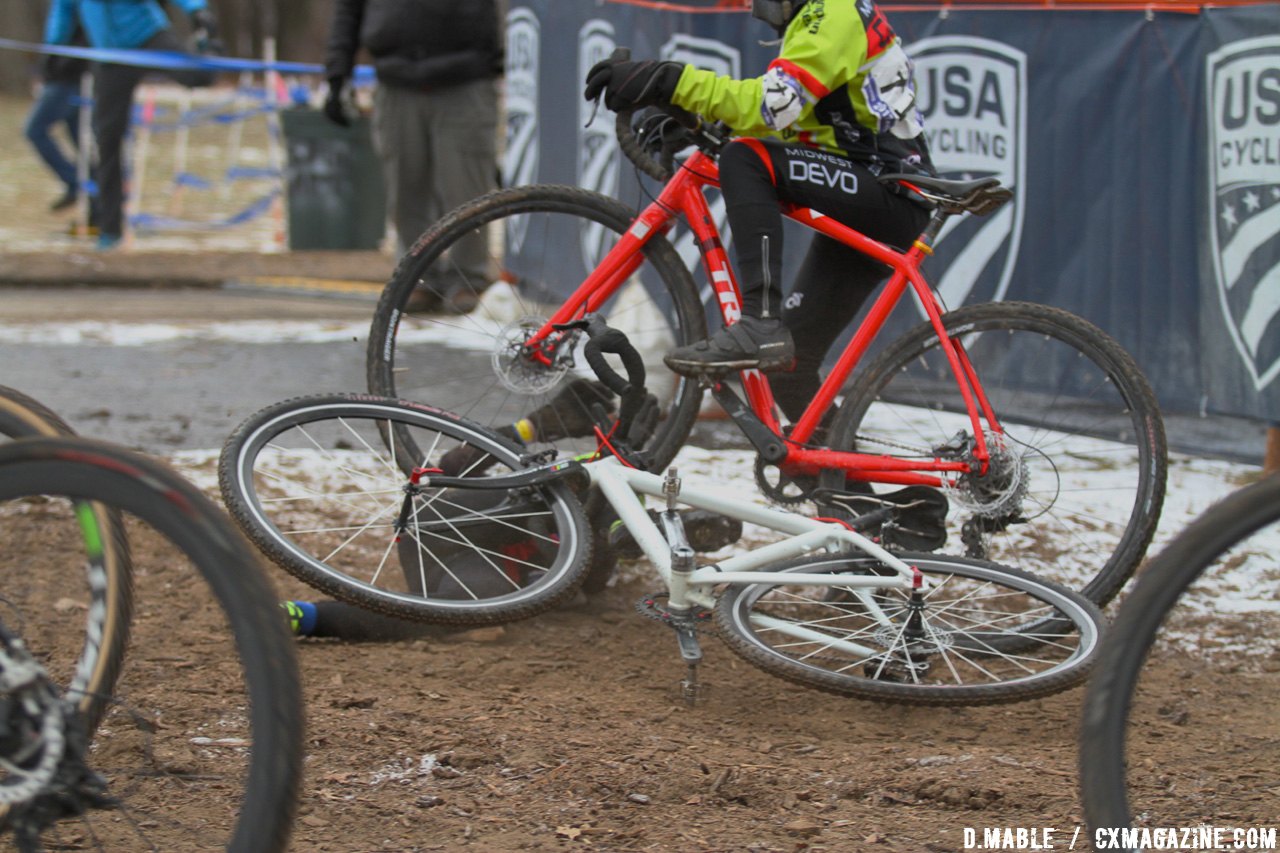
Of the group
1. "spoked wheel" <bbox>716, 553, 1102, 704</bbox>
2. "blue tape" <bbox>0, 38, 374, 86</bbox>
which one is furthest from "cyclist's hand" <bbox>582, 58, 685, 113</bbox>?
"blue tape" <bbox>0, 38, 374, 86</bbox>

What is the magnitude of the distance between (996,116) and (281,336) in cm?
432

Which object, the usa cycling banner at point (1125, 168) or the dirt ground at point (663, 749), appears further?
the usa cycling banner at point (1125, 168)

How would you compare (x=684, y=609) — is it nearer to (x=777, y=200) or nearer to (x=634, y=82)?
(x=777, y=200)

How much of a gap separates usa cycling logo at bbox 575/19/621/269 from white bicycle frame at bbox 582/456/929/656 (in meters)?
4.01

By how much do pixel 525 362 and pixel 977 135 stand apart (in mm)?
→ 3035

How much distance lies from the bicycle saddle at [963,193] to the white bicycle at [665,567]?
0.85 meters

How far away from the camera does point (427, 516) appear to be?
164 inches

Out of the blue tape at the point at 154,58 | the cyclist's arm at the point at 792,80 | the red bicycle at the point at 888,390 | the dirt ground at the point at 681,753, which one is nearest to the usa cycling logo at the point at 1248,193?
the red bicycle at the point at 888,390

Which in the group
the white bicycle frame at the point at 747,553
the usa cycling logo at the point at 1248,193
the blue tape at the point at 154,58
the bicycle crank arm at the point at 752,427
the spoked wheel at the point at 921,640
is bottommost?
the spoked wheel at the point at 921,640

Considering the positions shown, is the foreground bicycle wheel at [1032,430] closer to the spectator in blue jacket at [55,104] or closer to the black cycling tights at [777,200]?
the black cycling tights at [777,200]

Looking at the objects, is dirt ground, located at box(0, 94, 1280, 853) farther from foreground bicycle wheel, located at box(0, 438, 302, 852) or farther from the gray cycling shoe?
the gray cycling shoe

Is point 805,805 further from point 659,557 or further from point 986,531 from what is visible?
point 986,531

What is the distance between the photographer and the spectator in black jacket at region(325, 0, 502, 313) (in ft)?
28.0

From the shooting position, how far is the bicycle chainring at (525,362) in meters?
4.31
